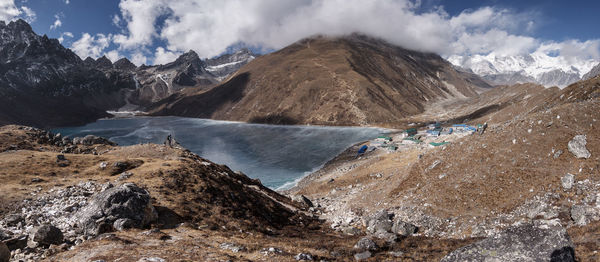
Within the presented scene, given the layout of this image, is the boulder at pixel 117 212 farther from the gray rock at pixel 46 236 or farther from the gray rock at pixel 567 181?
the gray rock at pixel 567 181

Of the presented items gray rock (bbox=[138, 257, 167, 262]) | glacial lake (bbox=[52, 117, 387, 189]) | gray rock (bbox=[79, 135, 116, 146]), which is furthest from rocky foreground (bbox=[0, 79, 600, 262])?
glacial lake (bbox=[52, 117, 387, 189])

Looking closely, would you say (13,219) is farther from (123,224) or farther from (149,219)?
(149,219)

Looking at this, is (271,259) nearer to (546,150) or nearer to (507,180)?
(507,180)

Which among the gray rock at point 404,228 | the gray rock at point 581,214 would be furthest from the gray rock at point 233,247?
the gray rock at point 581,214

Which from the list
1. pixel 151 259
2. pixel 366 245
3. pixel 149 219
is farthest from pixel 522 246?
pixel 149 219

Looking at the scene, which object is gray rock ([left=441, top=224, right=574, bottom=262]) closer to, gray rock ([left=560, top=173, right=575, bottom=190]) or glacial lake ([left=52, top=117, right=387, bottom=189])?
gray rock ([left=560, top=173, right=575, bottom=190])

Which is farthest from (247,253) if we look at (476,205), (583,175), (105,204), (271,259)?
(583,175)
